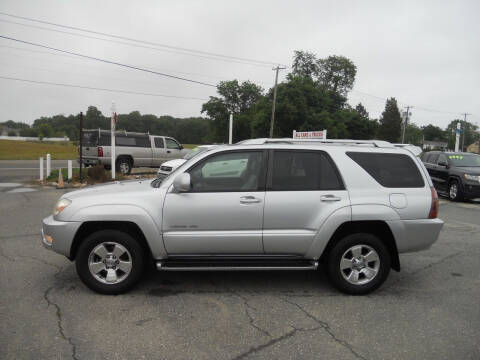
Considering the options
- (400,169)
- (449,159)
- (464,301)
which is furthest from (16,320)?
(449,159)

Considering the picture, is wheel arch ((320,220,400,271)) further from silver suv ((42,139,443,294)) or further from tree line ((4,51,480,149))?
tree line ((4,51,480,149))

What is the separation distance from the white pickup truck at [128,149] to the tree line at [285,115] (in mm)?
17928

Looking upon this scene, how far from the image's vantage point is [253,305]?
3939mm

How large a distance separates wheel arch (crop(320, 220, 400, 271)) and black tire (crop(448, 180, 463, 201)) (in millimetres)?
9439


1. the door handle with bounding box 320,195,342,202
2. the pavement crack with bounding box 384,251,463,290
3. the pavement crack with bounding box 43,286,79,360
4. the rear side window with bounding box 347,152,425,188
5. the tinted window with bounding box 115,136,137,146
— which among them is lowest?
the pavement crack with bounding box 43,286,79,360

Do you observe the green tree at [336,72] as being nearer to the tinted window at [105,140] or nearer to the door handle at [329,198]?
the tinted window at [105,140]

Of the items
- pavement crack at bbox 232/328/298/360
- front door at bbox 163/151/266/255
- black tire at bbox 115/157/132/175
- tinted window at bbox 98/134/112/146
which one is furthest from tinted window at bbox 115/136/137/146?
pavement crack at bbox 232/328/298/360

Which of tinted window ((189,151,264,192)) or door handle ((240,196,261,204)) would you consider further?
tinted window ((189,151,264,192))

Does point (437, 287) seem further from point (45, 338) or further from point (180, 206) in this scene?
point (45, 338)

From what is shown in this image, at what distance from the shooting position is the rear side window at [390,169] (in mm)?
4266

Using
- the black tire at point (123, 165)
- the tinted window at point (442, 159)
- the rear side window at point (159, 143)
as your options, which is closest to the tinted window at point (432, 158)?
the tinted window at point (442, 159)

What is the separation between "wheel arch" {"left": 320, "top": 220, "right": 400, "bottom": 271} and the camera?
4.23m

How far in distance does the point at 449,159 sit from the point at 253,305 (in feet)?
38.7

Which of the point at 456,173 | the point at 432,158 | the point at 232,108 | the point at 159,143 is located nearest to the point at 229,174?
the point at 456,173
